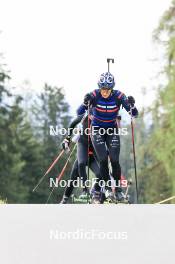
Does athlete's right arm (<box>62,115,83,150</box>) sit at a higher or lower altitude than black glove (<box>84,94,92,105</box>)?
lower

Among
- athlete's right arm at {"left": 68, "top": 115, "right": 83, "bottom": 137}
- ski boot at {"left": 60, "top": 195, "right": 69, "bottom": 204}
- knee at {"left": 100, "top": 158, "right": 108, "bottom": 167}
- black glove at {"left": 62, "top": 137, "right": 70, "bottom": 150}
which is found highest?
athlete's right arm at {"left": 68, "top": 115, "right": 83, "bottom": 137}

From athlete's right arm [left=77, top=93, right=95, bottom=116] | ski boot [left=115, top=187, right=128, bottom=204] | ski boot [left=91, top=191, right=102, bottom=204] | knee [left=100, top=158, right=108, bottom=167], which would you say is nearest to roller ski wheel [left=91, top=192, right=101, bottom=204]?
ski boot [left=91, top=191, right=102, bottom=204]

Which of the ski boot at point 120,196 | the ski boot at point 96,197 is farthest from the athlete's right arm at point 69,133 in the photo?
the ski boot at point 120,196

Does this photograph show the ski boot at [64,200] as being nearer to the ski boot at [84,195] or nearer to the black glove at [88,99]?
the ski boot at [84,195]

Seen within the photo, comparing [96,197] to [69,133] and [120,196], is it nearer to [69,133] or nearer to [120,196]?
[120,196]

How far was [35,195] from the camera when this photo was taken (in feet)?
35.7

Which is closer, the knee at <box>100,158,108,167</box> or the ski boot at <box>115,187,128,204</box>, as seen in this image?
the knee at <box>100,158,108,167</box>

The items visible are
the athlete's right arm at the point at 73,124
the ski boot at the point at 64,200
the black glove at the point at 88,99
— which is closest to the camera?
the black glove at the point at 88,99

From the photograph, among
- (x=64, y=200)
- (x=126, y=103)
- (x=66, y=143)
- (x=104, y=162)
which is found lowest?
(x=64, y=200)

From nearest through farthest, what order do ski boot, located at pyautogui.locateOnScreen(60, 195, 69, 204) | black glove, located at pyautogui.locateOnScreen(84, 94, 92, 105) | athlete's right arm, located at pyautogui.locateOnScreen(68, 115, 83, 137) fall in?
black glove, located at pyautogui.locateOnScreen(84, 94, 92, 105), athlete's right arm, located at pyautogui.locateOnScreen(68, 115, 83, 137), ski boot, located at pyautogui.locateOnScreen(60, 195, 69, 204)

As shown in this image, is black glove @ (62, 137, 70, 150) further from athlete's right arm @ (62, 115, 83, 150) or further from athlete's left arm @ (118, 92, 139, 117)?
athlete's left arm @ (118, 92, 139, 117)

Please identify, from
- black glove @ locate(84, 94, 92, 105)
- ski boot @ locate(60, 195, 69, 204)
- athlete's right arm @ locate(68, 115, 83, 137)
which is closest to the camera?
black glove @ locate(84, 94, 92, 105)

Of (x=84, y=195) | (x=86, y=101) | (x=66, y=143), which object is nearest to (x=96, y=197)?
(x=84, y=195)
